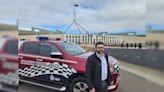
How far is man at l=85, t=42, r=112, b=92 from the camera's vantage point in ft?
9.89

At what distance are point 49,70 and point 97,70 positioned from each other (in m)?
1.70

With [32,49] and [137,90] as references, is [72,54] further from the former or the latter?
[137,90]

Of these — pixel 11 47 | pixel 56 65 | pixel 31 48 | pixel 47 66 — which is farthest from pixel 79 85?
pixel 11 47

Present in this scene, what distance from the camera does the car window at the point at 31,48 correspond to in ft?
16.1

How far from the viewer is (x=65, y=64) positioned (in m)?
4.38

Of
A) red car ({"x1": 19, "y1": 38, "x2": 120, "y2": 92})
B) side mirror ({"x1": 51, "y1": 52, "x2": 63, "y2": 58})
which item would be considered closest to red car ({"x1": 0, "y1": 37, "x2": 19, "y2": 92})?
red car ({"x1": 19, "y1": 38, "x2": 120, "y2": 92})

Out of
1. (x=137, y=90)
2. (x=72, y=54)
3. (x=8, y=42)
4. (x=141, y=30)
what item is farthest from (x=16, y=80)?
(x=137, y=90)

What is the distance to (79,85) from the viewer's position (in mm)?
Result: 4363

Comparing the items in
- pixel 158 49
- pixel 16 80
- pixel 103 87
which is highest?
pixel 158 49

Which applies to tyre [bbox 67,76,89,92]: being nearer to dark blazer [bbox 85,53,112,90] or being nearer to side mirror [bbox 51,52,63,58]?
side mirror [bbox 51,52,63,58]

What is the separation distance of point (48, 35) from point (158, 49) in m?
3.05

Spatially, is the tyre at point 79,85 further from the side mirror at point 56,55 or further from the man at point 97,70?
the man at point 97,70

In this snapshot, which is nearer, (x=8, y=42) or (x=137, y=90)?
(x=8, y=42)

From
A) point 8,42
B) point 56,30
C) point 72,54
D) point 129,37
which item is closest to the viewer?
point 8,42
